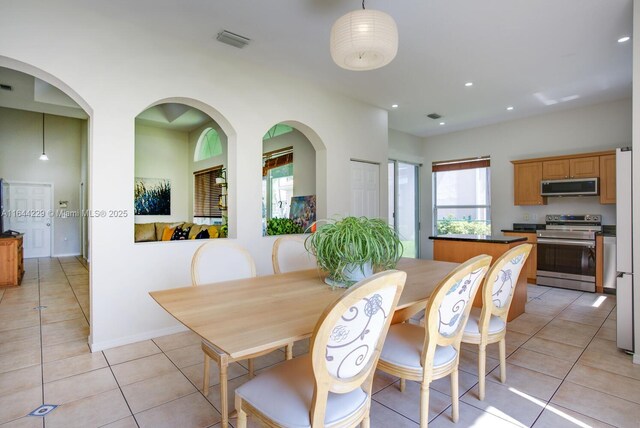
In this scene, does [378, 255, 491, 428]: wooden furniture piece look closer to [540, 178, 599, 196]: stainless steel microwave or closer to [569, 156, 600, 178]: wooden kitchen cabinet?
[540, 178, 599, 196]: stainless steel microwave

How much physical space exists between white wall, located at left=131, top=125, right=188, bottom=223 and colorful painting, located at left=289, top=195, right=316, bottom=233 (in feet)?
12.0

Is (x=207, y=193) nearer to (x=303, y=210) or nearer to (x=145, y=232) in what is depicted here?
(x=145, y=232)

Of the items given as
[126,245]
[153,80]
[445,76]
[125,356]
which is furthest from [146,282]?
[445,76]

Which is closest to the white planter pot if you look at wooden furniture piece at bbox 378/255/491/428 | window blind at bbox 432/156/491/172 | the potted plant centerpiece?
the potted plant centerpiece

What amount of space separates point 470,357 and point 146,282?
290 cm

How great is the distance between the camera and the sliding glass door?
262 inches

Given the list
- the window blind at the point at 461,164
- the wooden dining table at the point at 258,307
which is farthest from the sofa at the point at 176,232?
the window blind at the point at 461,164

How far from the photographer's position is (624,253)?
8.98 ft

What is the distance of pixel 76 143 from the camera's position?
8.42 m

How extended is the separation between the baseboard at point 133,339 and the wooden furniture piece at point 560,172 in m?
5.65

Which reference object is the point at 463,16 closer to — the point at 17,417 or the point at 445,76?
the point at 445,76

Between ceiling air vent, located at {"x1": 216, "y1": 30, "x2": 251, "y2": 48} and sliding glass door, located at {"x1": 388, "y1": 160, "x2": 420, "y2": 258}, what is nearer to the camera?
ceiling air vent, located at {"x1": 216, "y1": 30, "x2": 251, "y2": 48}

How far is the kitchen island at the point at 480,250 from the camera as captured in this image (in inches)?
142

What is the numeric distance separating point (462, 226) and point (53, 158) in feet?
32.1
